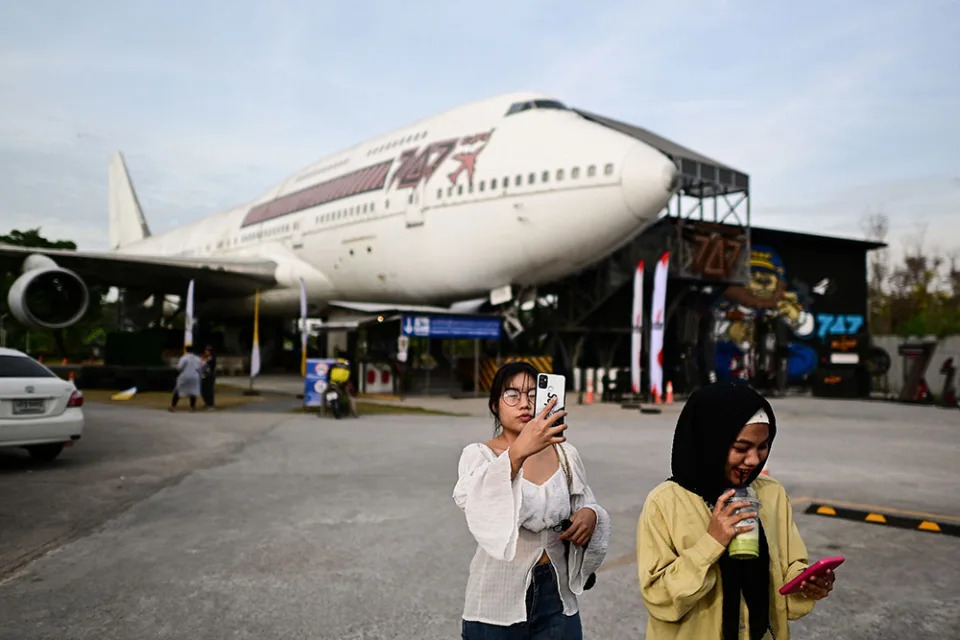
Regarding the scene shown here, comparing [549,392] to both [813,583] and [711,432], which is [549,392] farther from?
[813,583]

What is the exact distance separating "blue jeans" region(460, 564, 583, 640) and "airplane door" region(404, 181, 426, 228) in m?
16.3

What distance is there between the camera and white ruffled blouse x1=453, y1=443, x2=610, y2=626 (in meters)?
2.17

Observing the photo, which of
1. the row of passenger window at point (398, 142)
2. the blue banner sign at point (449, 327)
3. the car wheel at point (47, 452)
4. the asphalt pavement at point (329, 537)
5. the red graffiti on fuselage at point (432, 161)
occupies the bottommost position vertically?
the asphalt pavement at point (329, 537)

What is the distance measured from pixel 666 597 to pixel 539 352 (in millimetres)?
20575

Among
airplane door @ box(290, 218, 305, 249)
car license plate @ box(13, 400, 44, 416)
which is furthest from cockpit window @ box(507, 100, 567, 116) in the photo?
car license plate @ box(13, 400, 44, 416)

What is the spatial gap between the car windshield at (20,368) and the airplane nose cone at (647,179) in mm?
10909

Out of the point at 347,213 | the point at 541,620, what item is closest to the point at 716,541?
the point at 541,620

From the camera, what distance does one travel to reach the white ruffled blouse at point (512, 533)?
2172mm

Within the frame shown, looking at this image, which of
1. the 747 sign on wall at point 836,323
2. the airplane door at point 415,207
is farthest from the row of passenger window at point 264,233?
the 747 sign on wall at point 836,323

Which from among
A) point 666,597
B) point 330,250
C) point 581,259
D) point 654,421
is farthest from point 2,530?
point 330,250

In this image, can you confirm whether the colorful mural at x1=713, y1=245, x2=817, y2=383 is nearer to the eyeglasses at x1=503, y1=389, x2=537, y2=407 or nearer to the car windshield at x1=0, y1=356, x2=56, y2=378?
the car windshield at x1=0, y1=356, x2=56, y2=378

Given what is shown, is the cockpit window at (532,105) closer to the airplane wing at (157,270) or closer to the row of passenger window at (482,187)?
the row of passenger window at (482,187)

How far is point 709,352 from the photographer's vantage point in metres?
24.9

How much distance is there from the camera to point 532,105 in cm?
1806
